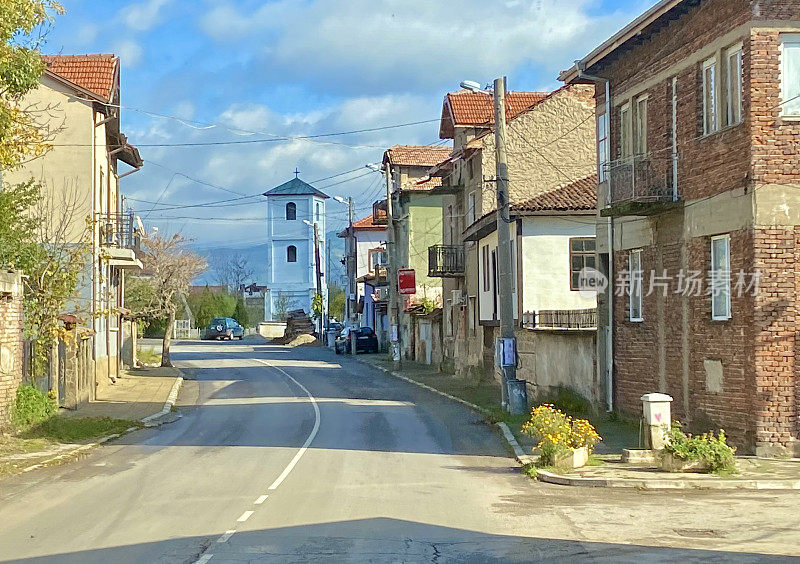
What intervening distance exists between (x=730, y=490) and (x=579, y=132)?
25.2 m

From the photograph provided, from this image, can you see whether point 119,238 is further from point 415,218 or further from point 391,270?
point 415,218

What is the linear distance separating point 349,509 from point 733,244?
8.56m

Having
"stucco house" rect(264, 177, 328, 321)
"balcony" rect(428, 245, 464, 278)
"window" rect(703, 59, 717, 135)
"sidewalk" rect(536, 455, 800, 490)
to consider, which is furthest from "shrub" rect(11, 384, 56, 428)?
"stucco house" rect(264, 177, 328, 321)

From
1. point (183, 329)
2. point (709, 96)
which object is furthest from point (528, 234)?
point (183, 329)

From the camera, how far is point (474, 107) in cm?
4269

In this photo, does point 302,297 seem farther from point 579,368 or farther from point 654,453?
point 654,453

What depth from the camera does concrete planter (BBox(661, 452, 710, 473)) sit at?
1550 centimetres

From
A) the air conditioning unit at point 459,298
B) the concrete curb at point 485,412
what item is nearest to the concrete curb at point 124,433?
the concrete curb at point 485,412

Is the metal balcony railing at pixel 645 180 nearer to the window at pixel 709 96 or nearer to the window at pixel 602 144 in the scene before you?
the window at pixel 709 96

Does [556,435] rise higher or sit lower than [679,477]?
higher

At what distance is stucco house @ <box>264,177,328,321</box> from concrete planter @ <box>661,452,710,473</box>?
94330mm

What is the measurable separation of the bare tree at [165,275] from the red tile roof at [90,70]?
462 inches

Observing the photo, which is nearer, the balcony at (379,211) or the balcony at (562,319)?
the balcony at (562,319)

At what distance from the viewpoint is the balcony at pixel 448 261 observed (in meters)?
43.1
